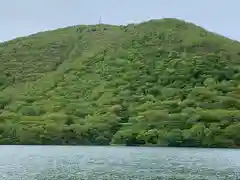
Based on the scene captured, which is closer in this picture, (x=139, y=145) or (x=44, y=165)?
(x=44, y=165)

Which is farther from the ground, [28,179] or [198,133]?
[198,133]

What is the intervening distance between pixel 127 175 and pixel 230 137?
4871 inches

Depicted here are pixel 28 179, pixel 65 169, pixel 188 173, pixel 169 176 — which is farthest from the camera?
pixel 65 169

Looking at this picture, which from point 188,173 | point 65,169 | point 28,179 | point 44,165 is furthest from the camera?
point 44,165

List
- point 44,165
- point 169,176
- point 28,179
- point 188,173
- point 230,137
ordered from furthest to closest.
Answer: point 230,137
point 44,165
point 188,173
point 169,176
point 28,179

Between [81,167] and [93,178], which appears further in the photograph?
[81,167]

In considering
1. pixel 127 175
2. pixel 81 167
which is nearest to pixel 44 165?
pixel 81 167

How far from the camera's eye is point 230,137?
19275cm

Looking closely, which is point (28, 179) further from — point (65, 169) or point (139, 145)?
point (139, 145)

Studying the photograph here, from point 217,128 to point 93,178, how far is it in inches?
5179

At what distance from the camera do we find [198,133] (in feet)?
639

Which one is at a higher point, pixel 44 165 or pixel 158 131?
pixel 158 131

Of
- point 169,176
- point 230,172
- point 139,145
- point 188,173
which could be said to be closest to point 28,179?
point 169,176

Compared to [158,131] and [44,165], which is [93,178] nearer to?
[44,165]
